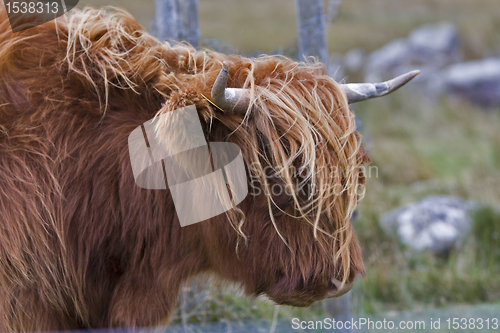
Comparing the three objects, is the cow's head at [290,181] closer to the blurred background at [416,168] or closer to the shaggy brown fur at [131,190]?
the shaggy brown fur at [131,190]

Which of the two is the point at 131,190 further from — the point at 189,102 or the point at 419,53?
the point at 419,53

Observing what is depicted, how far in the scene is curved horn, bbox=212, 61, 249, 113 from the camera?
1.47 m

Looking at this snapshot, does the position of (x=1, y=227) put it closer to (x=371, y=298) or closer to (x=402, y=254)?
(x=371, y=298)

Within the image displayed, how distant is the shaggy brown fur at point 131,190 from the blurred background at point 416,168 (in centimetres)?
36

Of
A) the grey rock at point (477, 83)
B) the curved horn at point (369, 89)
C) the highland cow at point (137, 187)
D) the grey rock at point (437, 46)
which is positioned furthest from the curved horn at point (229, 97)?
the grey rock at point (437, 46)

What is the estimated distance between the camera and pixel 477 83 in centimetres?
1029

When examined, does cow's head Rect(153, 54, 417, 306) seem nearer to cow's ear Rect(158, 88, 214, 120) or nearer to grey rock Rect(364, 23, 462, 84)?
cow's ear Rect(158, 88, 214, 120)

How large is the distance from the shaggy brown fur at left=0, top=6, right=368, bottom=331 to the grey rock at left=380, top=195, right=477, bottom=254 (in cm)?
263

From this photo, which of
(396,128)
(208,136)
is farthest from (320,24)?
(396,128)

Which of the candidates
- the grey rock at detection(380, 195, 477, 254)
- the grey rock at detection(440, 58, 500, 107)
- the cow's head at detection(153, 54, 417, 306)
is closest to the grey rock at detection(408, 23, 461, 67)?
the grey rock at detection(440, 58, 500, 107)

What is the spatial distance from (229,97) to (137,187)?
540 millimetres

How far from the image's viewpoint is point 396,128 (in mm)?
8742

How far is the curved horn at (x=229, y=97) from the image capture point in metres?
1.47

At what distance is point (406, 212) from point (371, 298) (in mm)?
1269
